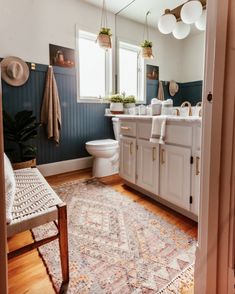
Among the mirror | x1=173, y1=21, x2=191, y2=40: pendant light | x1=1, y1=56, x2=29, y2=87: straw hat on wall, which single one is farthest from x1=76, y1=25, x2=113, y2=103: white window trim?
x1=173, y1=21, x2=191, y2=40: pendant light

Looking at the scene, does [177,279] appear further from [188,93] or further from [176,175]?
[188,93]

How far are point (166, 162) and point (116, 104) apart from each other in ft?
5.14

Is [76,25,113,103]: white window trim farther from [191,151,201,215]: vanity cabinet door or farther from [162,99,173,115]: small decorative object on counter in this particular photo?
[191,151,201,215]: vanity cabinet door

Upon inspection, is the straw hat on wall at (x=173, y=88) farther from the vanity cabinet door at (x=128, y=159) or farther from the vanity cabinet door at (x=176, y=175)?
the vanity cabinet door at (x=176, y=175)

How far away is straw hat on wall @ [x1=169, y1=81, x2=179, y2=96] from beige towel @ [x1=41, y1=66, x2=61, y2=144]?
1.50m

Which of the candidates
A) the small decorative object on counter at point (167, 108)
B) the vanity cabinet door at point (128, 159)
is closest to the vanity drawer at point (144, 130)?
the vanity cabinet door at point (128, 159)

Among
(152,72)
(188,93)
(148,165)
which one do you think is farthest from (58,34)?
(148,165)

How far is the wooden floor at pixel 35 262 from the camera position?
1.02m

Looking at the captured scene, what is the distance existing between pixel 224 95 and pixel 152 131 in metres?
1.14

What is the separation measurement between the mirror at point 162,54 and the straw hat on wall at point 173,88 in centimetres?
4

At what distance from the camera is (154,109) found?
7.39 ft

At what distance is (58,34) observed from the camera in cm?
271

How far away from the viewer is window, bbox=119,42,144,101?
3.02 metres

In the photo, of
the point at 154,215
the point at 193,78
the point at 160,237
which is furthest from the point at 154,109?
the point at 160,237
